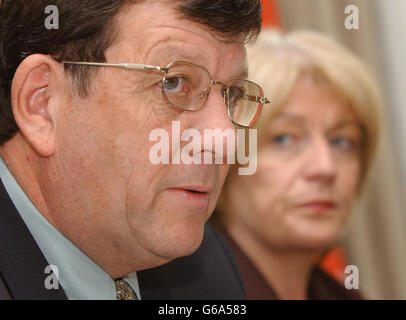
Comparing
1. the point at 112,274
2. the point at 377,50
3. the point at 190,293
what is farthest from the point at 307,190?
the point at 377,50

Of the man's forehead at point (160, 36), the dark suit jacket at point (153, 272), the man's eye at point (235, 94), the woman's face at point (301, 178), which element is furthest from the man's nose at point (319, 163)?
the man's forehead at point (160, 36)

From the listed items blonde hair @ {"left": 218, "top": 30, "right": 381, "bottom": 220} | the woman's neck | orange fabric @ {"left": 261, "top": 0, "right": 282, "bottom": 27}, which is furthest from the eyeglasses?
orange fabric @ {"left": 261, "top": 0, "right": 282, "bottom": 27}

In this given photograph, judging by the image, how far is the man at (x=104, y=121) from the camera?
83cm

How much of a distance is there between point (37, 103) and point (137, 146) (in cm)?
16

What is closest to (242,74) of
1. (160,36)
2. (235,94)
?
(235,94)

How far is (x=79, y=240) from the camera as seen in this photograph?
89cm

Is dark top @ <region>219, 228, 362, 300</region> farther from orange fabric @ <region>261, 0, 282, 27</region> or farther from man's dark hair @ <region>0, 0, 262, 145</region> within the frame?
orange fabric @ <region>261, 0, 282, 27</region>

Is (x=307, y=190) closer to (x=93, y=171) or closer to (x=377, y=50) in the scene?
(x=93, y=171)

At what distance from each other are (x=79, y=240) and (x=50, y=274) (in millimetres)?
62

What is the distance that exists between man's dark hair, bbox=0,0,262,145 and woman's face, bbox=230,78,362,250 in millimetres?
627

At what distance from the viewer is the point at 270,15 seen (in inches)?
83.1

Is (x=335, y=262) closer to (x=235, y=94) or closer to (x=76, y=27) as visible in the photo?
(x=235, y=94)

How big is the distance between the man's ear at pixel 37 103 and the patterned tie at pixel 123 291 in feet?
0.76

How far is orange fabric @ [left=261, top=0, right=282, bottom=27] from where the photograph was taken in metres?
2.06
